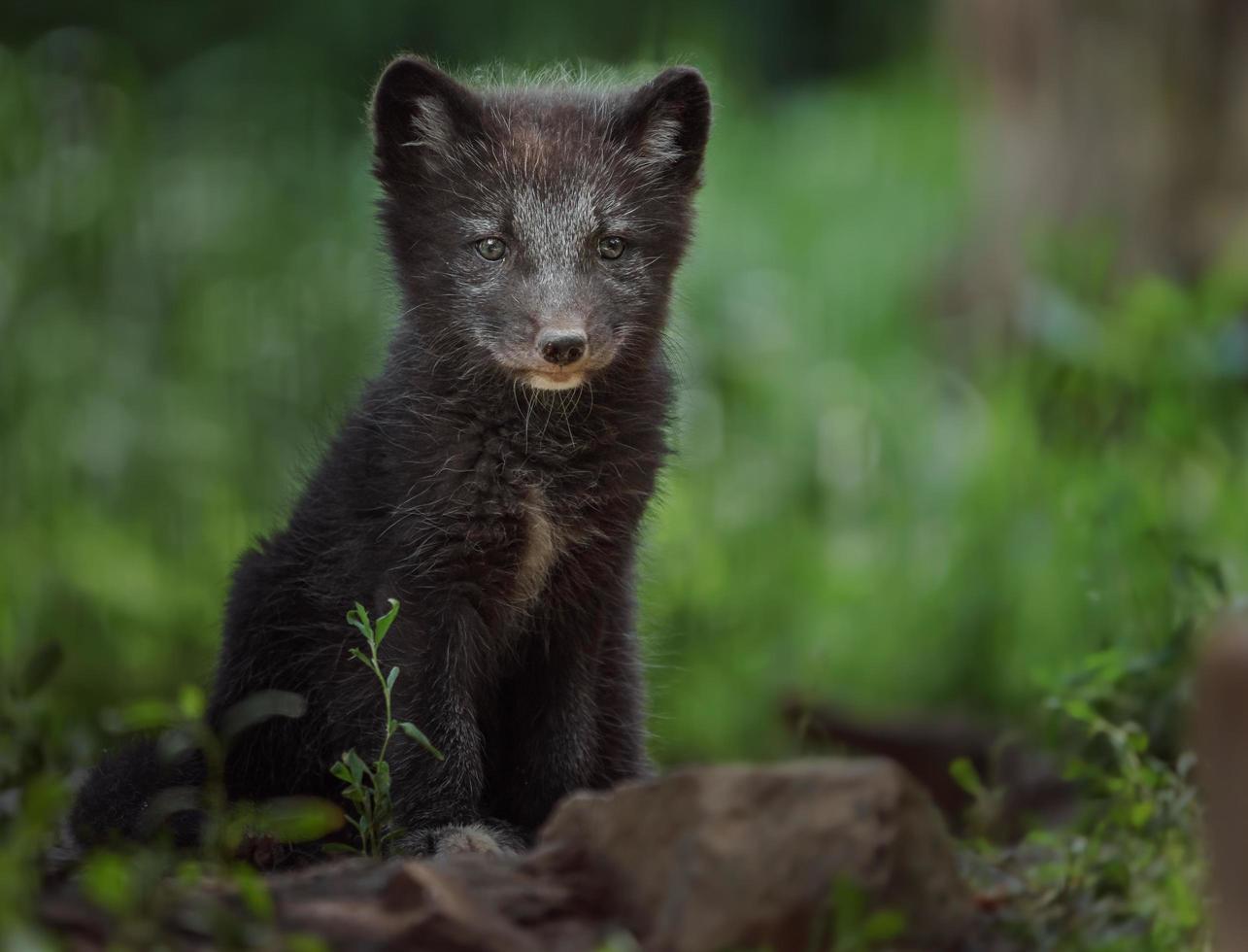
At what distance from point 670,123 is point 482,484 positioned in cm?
110

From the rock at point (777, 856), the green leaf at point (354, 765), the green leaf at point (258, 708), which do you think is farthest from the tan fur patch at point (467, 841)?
→ the rock at point (777, 856)

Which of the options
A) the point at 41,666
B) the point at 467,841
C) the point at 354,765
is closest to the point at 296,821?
the point at 354,765

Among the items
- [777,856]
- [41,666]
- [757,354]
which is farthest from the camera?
[757,354]

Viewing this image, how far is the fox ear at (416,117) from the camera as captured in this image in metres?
4.12

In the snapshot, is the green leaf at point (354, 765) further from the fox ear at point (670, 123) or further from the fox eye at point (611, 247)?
the fox ear at point (670, 123)

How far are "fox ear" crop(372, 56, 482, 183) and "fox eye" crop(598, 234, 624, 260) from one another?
40cm

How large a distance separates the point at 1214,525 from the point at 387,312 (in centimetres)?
334

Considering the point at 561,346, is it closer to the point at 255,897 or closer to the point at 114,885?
the point at 255,897

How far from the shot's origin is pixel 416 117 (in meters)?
4.18

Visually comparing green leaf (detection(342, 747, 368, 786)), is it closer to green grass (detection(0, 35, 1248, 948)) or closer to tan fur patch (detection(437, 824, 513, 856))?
tan fur patch (detection(437, 824, 513, 856))

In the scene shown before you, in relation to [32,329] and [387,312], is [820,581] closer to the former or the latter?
[387,312]

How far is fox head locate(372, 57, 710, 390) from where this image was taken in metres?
4.00

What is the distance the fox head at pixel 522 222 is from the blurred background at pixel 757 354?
27.8 inches

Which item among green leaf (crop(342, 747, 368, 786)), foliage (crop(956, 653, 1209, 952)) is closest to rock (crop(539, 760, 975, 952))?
foliage (crop(956, 653, 1209, 952))
